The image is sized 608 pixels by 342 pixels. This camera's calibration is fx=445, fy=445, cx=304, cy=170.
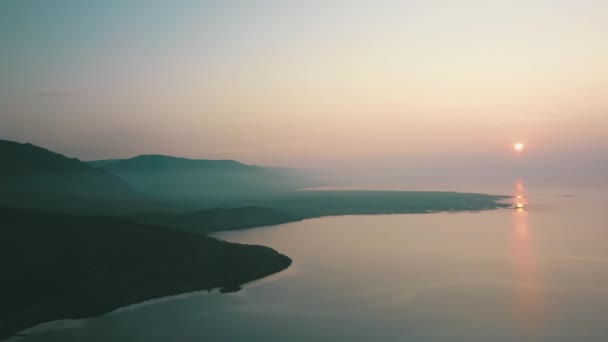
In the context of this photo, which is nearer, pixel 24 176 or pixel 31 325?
pixel 31 325

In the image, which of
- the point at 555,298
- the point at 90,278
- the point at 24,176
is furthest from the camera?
the point at 24,176

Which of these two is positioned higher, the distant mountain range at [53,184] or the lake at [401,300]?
the distant mountain range at [53,184]

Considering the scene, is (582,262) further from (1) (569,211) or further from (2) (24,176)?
(2) (24,176)

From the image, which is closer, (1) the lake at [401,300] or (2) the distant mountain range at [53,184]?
(1) the lake at [401,300]

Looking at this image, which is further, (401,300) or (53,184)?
(53,184)

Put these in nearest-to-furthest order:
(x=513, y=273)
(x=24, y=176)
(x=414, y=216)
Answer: (x=513, y=273) → (x=24, y=176) → (x=414, y=216)

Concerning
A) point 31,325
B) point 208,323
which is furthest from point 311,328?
point 31,325

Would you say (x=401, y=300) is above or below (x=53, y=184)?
below

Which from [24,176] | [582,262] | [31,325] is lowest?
[31,325]
